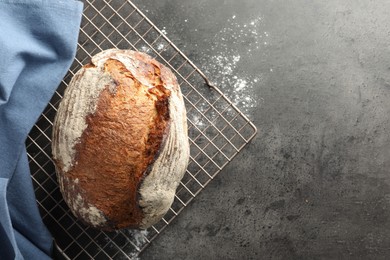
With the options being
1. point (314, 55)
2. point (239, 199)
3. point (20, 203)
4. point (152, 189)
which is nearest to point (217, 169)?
point (239, 199)

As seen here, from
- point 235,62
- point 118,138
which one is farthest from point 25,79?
point 235,62

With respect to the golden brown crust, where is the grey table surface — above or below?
above

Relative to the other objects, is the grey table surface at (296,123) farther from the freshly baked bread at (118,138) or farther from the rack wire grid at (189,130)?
the freshly baked bread at (118,138)

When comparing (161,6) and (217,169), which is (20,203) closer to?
(217,169)

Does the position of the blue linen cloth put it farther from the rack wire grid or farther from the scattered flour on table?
the scattered flour on table

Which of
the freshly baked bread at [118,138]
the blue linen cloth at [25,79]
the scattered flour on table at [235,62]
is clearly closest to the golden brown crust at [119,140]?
the freshly baked bread at [118,138]

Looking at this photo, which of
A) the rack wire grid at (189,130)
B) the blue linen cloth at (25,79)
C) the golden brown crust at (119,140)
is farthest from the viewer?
the rack wire grid at (189,130)

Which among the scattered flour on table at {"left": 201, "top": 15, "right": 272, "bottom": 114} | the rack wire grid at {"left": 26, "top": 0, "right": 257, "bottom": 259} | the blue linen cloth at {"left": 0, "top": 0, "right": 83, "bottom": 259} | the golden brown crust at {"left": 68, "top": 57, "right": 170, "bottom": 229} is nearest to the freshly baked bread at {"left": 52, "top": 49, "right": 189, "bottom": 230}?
the golden brown crust at {"left": 68, "top": 57, "right": 170, "bottom": 229}
